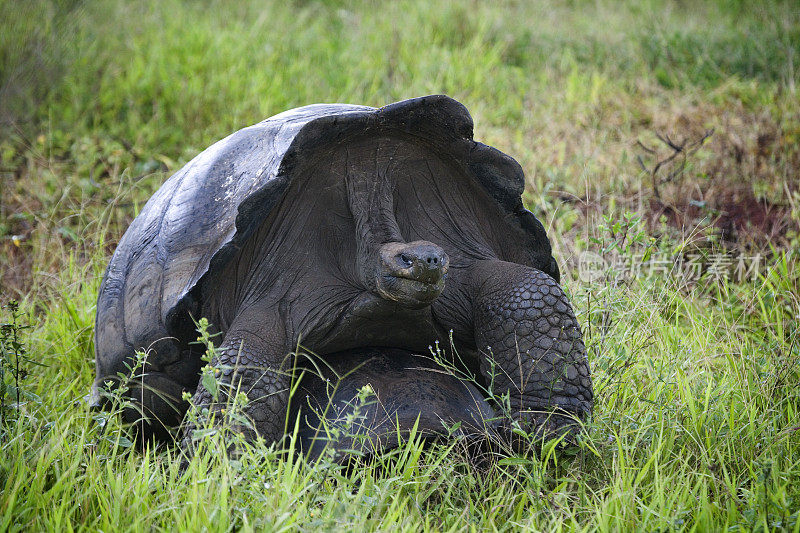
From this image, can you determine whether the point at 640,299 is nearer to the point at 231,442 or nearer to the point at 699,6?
the point at 231,442

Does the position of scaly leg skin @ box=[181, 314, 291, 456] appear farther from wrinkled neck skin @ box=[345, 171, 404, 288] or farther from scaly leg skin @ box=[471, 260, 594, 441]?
scaly leg skin @ box=[471, 260, 594, 441]

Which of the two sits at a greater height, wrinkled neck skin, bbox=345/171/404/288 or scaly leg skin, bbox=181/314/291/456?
wrinkled neck skin, bbox=345/171/404/288

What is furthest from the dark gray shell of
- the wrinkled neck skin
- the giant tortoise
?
the wrinkled neck skin

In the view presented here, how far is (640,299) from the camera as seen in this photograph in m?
3.24

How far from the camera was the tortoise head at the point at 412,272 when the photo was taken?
2125 millimetres

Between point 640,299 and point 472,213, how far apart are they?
98 cm

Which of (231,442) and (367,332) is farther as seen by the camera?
(367,332)

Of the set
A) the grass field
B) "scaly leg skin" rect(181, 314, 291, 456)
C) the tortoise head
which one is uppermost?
the tortoise head

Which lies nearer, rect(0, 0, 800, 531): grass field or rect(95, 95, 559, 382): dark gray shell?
rect(0, 0, 800, 531): grass field

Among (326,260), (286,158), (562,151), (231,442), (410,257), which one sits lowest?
(562,151)

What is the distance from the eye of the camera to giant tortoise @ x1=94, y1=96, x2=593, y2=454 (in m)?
2.28

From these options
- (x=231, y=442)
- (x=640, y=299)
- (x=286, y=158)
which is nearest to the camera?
(x=231, y=442)

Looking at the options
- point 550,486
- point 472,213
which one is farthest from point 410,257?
point 550,486

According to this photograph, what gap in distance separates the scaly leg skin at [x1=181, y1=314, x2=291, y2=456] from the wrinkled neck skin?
0.36 metres
